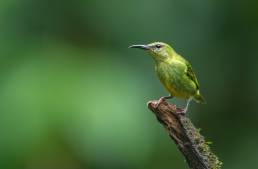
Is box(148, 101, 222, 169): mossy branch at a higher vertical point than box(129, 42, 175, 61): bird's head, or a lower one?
lower

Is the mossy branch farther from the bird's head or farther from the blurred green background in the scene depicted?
the blurred green background

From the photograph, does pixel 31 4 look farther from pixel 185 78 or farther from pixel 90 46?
pixel 185 78

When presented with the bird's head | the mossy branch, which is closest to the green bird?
the bird's head

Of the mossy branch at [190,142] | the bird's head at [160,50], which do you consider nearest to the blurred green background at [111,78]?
the bird's head at [160,50]

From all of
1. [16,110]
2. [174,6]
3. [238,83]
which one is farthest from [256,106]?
[16,110]

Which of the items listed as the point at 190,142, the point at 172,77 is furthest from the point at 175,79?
the point at 190,142

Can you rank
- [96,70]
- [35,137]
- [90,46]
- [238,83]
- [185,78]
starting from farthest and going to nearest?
[238,83], [90,46], [96,70], [35,137], [185,78]
